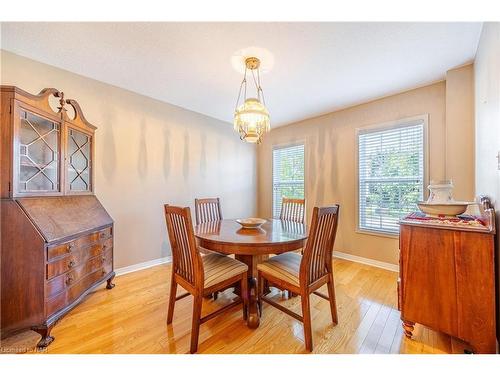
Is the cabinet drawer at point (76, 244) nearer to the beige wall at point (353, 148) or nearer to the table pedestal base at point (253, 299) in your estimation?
the table pedestal base at point (253, 299)

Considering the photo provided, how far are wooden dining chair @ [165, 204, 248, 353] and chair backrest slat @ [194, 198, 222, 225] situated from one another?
90 cm

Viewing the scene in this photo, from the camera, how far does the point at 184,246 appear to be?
1511 mm

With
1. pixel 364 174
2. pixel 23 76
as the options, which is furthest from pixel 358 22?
pixel 23 76

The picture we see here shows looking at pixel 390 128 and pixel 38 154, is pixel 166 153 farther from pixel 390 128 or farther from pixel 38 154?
pixel 390 128

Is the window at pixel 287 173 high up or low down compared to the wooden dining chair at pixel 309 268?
up

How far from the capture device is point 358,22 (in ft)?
5.17

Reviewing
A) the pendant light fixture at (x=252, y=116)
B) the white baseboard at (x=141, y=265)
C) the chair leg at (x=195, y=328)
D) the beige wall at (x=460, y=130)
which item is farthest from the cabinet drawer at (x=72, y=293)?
the beige wall at (x=460, y=130)

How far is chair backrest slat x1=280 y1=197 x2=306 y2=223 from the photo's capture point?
104 inches

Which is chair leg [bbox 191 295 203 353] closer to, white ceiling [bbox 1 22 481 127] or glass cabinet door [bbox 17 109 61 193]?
glass cabinet door [bbox 17 109 61 193]

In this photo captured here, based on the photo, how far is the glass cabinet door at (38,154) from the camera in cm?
157

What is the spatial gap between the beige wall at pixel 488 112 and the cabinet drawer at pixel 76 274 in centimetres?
300
